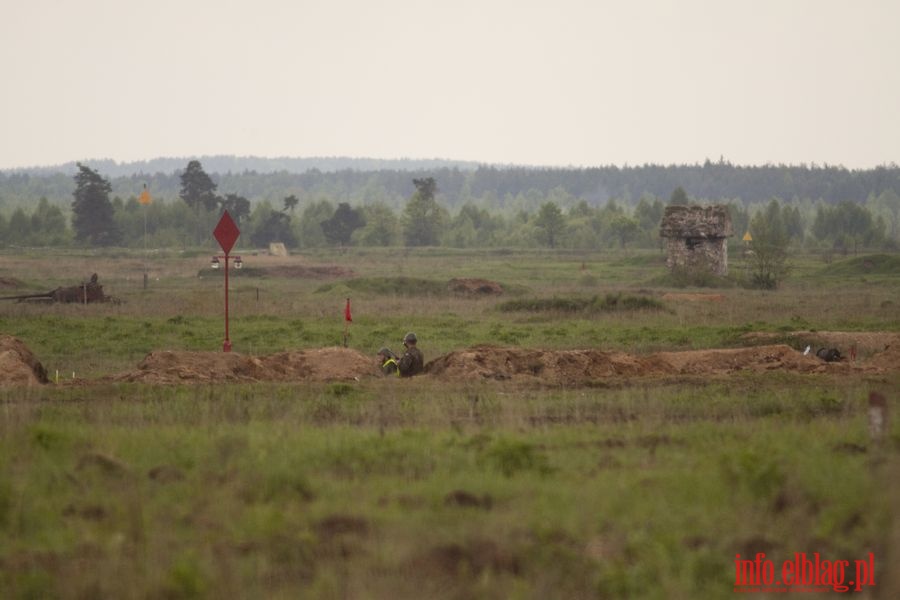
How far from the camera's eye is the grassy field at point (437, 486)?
29.4ft

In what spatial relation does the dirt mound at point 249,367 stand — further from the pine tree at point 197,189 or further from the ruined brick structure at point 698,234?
the pine tree at point 197,189

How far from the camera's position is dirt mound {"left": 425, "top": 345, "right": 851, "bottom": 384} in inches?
867

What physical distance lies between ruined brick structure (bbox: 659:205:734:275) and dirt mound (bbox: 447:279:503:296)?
12.2 m

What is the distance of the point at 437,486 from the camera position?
1132 cm

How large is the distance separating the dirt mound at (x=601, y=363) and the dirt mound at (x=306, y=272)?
44573 mm

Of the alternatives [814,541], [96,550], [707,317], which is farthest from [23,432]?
[707,317]

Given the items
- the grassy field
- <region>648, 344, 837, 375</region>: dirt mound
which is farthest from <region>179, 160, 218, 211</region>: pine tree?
the grassy field

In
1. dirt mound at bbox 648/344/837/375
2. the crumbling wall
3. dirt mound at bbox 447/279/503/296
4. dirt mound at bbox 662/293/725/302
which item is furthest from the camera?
the crumbling wall

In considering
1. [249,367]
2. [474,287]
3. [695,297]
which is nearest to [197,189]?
[474,287]

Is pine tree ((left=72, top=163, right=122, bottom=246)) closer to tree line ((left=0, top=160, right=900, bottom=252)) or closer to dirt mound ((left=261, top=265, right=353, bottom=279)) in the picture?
tree line ((left=0, top=160, right=900, bottom=252))

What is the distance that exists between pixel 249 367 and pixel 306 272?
153ft

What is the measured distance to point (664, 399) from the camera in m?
17.8

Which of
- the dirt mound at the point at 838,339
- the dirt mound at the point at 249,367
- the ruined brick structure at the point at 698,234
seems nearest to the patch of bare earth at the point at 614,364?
the dirt mound at the point at 249,367

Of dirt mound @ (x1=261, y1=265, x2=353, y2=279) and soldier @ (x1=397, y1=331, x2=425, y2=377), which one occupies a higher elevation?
soldier @ (x1=397, y1=331, x2=425, y2=377)
